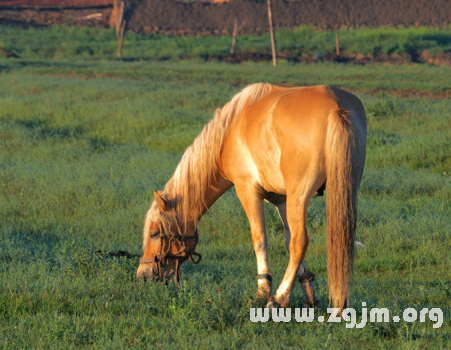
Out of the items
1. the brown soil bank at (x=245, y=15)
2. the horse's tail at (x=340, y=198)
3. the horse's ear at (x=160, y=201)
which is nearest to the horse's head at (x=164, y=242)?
the horse's ear at (x=160, y=201)

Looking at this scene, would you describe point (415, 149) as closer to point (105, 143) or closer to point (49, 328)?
point (105, 143)

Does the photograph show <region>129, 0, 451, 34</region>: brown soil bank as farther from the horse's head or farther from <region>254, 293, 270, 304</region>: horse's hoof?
<region>254, 293, 270, 304</region>: horse's hoof

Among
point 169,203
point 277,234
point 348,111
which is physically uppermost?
point 348,111

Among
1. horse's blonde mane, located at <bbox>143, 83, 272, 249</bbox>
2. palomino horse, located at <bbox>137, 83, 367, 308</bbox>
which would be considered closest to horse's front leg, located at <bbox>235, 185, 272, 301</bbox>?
palomino horse, located at <bbox>137, 83, 367, 308</bbox>

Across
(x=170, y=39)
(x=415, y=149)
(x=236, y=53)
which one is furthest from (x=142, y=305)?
(x=170, y=39)

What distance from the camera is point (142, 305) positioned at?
429 cm

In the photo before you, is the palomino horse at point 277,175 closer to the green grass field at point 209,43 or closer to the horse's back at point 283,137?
the horse's back at point 283,137

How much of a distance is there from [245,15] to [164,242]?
38719 mm

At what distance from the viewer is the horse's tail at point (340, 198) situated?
3859 millimetres

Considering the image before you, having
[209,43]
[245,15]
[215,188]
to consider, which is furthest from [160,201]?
[245,15]

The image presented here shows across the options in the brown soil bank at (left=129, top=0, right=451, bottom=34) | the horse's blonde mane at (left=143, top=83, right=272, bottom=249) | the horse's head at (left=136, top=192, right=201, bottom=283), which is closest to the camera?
the horse's blonde mane at (left=143, top=83, right=272, bottom=249)

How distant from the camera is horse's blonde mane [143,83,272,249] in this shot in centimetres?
475

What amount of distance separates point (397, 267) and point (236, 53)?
1080 inches

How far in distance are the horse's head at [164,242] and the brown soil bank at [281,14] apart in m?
37.1
